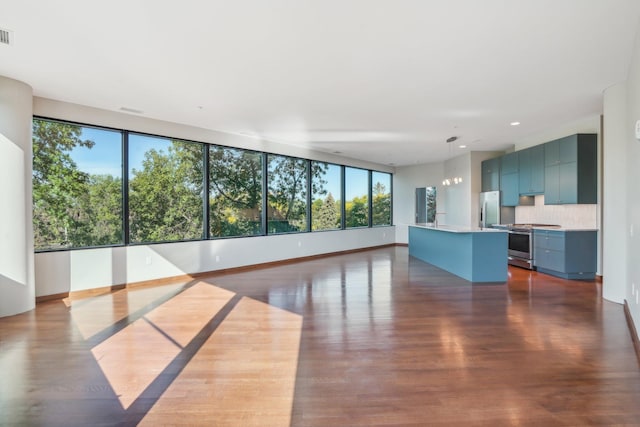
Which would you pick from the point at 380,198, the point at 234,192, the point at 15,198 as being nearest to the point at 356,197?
the point at 380,198

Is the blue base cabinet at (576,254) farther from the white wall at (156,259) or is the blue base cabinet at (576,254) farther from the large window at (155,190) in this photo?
the large window at (155,190)

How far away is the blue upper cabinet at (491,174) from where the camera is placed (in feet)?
26.7

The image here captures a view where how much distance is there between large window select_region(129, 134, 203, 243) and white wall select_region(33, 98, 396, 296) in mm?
197

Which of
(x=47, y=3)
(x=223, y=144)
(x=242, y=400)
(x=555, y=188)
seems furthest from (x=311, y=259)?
(x=47, y=3)

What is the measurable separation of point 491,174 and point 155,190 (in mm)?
7747

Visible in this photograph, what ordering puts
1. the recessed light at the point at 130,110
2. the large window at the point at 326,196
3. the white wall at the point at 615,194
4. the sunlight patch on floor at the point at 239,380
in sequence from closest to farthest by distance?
the sunlight patch on floor at the point at 239,380
the white wall at the point at 615,194
the recessed light at the point at 130,110
the large window at the point at 326,196

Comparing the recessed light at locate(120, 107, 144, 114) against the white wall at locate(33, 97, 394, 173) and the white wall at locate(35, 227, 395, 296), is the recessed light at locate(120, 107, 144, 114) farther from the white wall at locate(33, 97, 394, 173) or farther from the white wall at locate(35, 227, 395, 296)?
the white wall at locate(35, 227, 395, 296)

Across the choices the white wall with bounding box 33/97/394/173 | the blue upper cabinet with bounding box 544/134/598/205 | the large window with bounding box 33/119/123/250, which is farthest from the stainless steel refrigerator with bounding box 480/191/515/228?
the large window with bounding box 33/119/123/250

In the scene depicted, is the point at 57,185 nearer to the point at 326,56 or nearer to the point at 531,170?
the point at 326,56

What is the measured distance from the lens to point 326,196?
30.5ft

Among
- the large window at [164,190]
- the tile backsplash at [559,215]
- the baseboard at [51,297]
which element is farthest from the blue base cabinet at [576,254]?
the baseboard at [51,297]

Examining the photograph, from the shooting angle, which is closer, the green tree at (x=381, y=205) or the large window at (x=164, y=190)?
the large window at (x=164, y=190)

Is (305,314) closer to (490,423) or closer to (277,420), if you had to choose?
(277,420)

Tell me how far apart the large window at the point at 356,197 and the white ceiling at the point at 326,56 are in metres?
4.47
